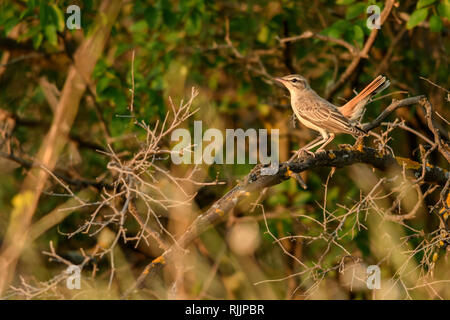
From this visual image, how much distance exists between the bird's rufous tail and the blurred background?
98 cm

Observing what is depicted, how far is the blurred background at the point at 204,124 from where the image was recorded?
6.25 meters

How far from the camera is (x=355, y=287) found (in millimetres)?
6422

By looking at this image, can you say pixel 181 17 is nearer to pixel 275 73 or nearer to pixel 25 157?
pixel 275 73

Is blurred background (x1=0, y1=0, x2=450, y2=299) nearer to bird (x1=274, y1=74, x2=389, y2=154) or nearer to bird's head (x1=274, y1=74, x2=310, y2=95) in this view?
bird's head (x1=274, y1=74, x2=310, y2=95)

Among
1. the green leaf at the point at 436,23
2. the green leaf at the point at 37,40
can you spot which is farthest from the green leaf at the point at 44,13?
the green leaf at the point at 436,23

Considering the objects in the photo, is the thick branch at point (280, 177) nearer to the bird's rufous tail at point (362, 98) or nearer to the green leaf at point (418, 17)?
the bird's rufous tail at point (362, 98)

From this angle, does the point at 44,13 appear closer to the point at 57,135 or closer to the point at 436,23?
the point at 57,135

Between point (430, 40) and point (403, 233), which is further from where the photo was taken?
point (430, 40)

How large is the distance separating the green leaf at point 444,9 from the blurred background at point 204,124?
1.88 feet

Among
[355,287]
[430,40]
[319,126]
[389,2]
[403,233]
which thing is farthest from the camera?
[430,40]

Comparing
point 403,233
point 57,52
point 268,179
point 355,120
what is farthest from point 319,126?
point 57,52

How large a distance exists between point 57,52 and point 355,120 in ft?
14.5

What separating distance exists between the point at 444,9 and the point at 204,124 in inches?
114
